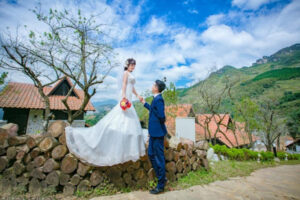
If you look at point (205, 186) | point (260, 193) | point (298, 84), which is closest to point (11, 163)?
point (205, 186)

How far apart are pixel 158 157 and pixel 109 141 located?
93 centimetres

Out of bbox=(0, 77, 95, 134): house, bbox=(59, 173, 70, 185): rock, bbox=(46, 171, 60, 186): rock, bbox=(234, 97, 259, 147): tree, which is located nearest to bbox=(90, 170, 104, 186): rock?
bbox=(59, 173, 70, 185): rock

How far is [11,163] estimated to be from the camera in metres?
2.61

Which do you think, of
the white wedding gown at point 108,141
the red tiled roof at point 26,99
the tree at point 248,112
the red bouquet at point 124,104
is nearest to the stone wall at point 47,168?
the white wedding gown at point 108,141

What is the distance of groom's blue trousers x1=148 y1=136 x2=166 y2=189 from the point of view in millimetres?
2623

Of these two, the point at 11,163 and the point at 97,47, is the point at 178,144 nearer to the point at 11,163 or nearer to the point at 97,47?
the point at 11,163

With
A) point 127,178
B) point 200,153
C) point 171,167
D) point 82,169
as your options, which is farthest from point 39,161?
point 200,153

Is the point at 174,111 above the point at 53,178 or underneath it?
above

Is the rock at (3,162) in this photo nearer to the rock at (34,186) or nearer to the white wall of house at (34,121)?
the rock at (34,186)

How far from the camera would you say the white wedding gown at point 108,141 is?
2426 mm

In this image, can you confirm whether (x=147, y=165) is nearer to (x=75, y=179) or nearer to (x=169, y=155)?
(x=169, y=155)

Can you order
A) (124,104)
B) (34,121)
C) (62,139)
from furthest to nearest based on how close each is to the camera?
(34,121) → (124,104) → (62,139)

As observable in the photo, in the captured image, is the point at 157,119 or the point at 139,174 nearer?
the point at 157,119

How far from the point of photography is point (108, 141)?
2.49 meters
